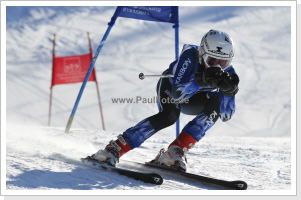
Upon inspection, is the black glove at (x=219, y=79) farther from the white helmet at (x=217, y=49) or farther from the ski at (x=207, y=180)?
the ski at (x=207, y=180)

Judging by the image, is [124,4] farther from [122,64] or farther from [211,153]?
[122,64]

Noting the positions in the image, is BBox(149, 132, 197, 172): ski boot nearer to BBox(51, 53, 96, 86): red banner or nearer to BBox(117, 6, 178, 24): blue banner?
BBox(117, 6, 178, 24): blue banner

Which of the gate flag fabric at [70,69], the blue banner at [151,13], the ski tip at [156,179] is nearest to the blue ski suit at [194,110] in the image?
the ski tip at [156,179]

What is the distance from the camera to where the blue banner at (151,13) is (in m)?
6.86

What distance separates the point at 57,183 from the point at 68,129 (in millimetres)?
3217

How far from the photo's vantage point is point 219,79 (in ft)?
13.1

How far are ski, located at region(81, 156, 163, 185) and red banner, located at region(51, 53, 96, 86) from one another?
22.5ft

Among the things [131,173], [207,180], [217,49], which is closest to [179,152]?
[207,180]

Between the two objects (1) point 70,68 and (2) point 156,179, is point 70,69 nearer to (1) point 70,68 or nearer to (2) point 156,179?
(1) point 70,68

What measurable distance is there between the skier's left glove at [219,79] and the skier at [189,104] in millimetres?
188

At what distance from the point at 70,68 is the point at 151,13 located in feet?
16.2

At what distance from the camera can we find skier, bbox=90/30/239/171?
428 centimetres

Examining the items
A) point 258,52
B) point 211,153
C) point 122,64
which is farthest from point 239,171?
point 258,52

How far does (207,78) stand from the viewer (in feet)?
13.2
